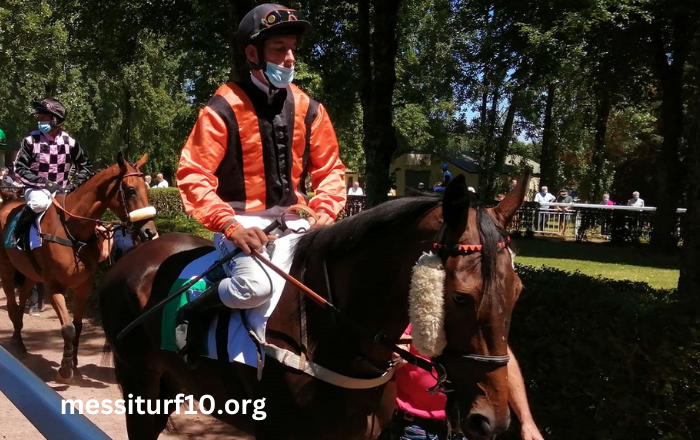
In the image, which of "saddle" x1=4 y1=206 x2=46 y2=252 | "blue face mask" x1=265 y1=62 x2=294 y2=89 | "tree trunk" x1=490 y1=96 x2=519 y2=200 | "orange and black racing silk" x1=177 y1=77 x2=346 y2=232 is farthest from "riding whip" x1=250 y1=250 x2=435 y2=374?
"tree trunk" x1=490 y1=96 x2=519 y2=200

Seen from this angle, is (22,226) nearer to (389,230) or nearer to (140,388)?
(140,388)

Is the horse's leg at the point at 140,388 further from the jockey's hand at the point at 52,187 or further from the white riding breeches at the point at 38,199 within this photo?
the jockey's hand at the point at 52,187

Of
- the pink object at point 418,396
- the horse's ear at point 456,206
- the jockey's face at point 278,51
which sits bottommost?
the pink object at point 418,396

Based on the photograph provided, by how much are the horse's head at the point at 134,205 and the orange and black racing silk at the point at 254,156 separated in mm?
3967

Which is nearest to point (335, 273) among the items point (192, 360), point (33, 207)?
point (192, 360)

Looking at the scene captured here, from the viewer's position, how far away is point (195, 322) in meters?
2.86

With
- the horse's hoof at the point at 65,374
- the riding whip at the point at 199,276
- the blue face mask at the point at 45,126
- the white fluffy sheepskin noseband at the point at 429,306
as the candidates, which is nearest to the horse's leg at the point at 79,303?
the horse's hoof at the point at 65,374

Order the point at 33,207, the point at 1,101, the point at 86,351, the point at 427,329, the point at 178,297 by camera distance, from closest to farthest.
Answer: the point at 427,329
the point at 178,297
the point at 33,207
the point at 86,351
the point at 1,101

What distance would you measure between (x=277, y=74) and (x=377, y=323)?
1230 millimetres

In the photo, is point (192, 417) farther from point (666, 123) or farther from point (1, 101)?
point (1, 101)

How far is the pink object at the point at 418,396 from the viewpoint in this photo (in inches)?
124

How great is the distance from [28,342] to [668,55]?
53.3 feet

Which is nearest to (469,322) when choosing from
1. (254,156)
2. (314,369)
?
(314,369)

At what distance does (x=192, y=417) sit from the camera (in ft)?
18.5
